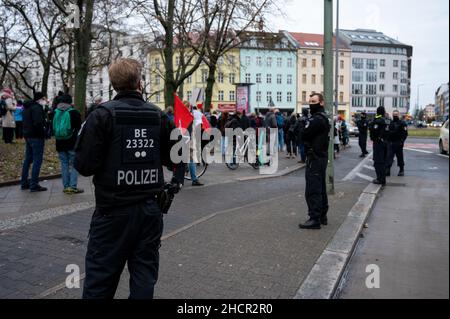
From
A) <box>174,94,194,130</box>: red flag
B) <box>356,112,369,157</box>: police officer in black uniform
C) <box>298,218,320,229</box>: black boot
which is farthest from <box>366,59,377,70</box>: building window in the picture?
<box>298,218,320,229</box>: black boot

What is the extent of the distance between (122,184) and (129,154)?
0.20 metres

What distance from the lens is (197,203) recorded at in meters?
7.94

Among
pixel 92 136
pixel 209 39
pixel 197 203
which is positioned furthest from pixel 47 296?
pixel 209 39

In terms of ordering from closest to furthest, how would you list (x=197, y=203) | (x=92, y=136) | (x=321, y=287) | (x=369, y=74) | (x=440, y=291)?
(x=440, y=291) → (x=92, y=136) → (x=321, y=287) → (x=197, y=203) → (x=369, y=74)

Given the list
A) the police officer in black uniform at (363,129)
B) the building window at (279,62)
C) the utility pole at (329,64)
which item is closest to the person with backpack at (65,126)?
the utility pole at (329,64)

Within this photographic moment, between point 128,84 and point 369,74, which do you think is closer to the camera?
point 128,84

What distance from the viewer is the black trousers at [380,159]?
10.1 m

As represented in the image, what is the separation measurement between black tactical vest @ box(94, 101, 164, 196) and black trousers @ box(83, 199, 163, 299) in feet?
0.44

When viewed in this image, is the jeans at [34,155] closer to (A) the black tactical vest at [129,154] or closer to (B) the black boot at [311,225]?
(B) the black boot at [311,225]

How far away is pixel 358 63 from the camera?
89562 mm

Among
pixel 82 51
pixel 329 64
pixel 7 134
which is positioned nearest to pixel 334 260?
pixel 329 64

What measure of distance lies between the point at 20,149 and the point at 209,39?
11.0 metres

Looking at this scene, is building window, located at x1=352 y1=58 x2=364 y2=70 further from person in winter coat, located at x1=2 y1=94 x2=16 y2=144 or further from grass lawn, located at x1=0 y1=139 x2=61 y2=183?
grass lawn, located at x1=0 y1=139 x2=61 y2=183
